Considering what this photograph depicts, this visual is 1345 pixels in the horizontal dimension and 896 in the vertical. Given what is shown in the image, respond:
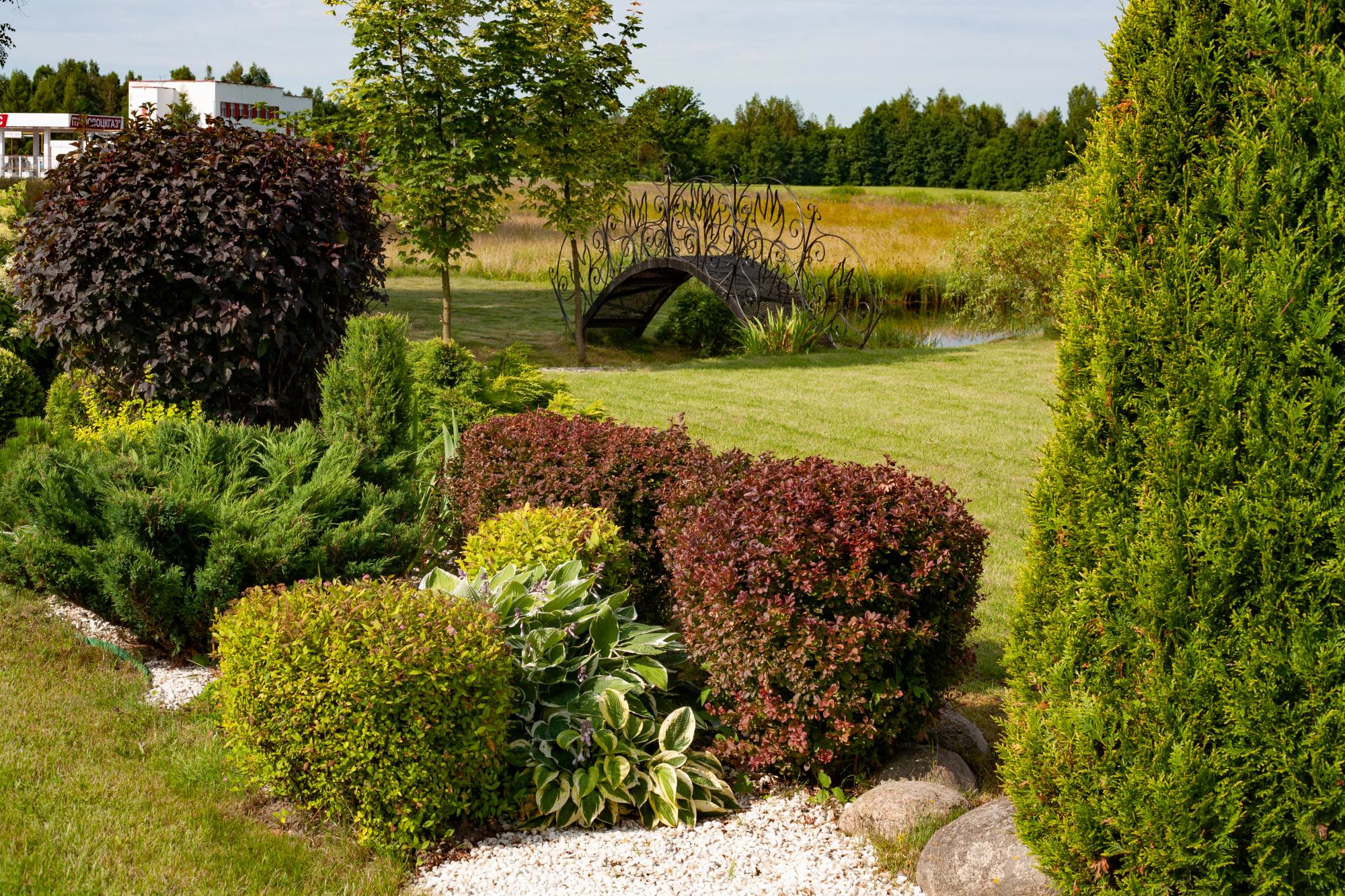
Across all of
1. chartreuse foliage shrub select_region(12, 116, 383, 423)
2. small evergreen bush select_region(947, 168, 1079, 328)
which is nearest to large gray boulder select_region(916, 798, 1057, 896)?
chartreuse foliage shrub select_region(12, 116, 383, 423)

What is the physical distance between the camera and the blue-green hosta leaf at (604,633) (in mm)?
3938

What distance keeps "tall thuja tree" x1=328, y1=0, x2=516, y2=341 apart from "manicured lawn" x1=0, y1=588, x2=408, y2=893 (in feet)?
30.6

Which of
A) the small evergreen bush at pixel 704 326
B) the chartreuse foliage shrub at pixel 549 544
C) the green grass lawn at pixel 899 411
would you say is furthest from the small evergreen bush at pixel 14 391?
the small evergreen bush at pixel 704 326

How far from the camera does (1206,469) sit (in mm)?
2393

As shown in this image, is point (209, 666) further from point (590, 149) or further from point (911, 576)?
point (590, 149)

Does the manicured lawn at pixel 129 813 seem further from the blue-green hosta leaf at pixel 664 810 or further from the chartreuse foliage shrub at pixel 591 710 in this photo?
the blue-green hosta leaf at pixel 664 810

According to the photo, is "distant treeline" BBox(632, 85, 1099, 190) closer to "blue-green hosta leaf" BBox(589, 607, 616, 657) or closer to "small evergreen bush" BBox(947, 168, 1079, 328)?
"small evergreen bush" BBox(947, 168, 1079, 328)

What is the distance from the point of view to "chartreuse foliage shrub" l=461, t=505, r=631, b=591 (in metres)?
4.28

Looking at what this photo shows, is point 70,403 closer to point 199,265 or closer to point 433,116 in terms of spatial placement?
point 199,265

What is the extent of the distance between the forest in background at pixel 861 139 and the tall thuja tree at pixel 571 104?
35976 millimetres

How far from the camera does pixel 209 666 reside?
4590 mm

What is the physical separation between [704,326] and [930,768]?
1418 centimetres

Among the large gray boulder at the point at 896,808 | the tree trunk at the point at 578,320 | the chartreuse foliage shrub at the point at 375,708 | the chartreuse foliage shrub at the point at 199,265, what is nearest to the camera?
the chartreuse foliage shrub at the point at 375,708

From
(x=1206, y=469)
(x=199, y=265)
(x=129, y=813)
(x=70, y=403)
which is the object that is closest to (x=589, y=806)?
(x=129, y=813)
